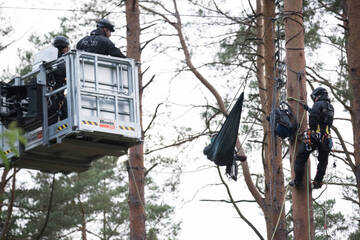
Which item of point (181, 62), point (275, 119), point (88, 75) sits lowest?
point (275, 119)

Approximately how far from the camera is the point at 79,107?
10891mm

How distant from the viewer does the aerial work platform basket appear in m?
11.0

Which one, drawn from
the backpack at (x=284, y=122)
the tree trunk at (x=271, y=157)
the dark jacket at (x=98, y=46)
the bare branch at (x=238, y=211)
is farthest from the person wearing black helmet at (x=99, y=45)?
the bare branch at (x=238, y=211)

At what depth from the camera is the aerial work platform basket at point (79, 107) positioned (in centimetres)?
1095

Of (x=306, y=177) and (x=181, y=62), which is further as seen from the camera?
(x=181, y=62)

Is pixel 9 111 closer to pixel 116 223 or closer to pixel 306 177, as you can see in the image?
pixel 306 177

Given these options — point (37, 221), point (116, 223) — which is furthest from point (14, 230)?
point (116, 223)

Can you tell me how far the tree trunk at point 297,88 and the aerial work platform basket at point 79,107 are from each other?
236 centimetres

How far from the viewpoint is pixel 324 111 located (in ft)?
35.2

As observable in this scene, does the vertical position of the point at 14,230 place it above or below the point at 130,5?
below

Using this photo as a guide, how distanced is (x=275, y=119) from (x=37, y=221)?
14.1 metres

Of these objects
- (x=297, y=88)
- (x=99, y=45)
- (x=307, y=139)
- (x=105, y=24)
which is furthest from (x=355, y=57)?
(x=99, y=45)

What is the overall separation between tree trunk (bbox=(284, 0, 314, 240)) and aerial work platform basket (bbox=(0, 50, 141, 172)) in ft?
7.74

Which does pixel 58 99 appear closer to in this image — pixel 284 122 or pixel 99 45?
pixel 99 45
